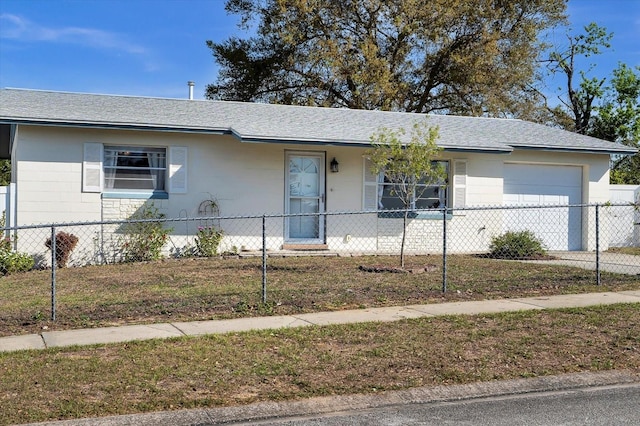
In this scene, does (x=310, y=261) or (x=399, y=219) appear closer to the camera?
(x=310, y=261)

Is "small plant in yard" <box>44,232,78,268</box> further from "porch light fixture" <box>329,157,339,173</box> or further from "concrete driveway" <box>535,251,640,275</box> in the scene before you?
"concrete driveway" <box>535,251,640,275</box>

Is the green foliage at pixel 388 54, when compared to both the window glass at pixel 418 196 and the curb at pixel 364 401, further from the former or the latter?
the curb at pixel 364 401

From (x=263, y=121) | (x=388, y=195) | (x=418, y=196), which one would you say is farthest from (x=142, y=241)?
(x=418, y=196)

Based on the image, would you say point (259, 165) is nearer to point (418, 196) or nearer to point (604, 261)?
point (418, 196)

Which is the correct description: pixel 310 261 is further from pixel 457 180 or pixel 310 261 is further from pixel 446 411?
pixel 446 411

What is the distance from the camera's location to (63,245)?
13.9 m

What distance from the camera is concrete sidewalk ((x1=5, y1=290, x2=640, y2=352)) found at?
295 inches

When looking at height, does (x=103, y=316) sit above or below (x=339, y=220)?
below

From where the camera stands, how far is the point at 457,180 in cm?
1694

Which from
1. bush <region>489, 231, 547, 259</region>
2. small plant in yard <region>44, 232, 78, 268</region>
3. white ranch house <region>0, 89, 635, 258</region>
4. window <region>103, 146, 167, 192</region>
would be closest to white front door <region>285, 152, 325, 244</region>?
white ranch house <region>0, 89, 635, 258</region>

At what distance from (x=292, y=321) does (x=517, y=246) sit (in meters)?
8.96

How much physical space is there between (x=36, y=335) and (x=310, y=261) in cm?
730

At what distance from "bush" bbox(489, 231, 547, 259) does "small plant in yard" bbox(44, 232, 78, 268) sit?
9.41 metres

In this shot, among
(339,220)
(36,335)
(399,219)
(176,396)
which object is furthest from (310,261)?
(176,396)
